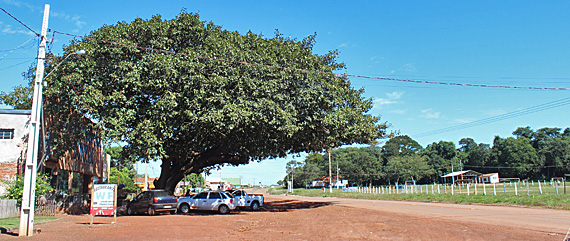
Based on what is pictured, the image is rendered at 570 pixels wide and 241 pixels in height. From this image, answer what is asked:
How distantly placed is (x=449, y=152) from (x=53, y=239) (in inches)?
4864

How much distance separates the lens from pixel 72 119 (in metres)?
20.9

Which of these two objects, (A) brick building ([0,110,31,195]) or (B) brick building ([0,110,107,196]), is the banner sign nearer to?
(B) brick building ([0,110,107,196])

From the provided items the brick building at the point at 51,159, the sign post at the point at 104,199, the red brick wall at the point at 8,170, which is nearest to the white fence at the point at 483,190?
the sign post at the point at 104,199

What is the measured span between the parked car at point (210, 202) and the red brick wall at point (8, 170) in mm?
9218

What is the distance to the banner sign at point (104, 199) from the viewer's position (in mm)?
16609

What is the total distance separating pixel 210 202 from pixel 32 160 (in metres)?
12.5

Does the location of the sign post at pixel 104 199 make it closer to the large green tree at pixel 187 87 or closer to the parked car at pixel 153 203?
the large green tree at pixel 187 87

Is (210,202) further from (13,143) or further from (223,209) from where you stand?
(13,143)

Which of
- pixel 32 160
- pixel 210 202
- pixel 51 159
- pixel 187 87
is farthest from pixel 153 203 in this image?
pixel 32 160

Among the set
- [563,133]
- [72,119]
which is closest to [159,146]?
[72,119]

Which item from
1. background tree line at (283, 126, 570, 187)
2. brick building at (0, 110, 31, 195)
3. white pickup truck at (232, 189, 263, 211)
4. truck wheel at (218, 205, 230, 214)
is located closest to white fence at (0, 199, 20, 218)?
brick building at (0, 110, 31, 195)

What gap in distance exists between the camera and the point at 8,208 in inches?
728

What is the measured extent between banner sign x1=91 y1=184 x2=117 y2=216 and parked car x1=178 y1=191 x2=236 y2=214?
7.90 metres

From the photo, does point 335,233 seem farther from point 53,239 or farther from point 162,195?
point 162,195
